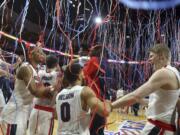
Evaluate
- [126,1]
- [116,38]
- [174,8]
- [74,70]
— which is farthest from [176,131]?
[116,38]

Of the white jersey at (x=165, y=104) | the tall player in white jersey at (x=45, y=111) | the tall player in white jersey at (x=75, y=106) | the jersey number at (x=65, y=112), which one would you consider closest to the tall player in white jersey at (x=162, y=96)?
the white jersey at (x=165, y=104)

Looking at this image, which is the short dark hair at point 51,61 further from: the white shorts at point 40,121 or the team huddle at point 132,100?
the team huddle at point 132,100

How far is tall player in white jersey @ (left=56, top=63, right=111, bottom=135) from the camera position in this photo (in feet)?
11.5

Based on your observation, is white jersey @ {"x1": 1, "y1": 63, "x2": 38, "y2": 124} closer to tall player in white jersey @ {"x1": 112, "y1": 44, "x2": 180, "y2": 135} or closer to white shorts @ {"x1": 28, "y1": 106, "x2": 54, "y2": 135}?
white shorts @ {"x1": 28, "y1": 106, "x2": 54, "y2": 135}

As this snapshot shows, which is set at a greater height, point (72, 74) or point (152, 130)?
point (72, 74)

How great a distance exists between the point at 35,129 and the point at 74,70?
6.82 feet

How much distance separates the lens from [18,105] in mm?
5191

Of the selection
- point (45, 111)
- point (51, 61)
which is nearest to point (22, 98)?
point (45, 111)

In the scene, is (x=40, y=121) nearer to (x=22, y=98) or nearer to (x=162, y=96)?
(x=22, y=98)

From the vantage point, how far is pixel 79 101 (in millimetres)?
3561

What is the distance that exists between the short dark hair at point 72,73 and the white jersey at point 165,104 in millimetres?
818

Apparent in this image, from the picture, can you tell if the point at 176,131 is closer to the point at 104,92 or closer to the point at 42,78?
the point at 104,92

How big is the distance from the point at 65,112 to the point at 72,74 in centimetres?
37

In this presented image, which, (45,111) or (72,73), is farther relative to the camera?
(45,111)
